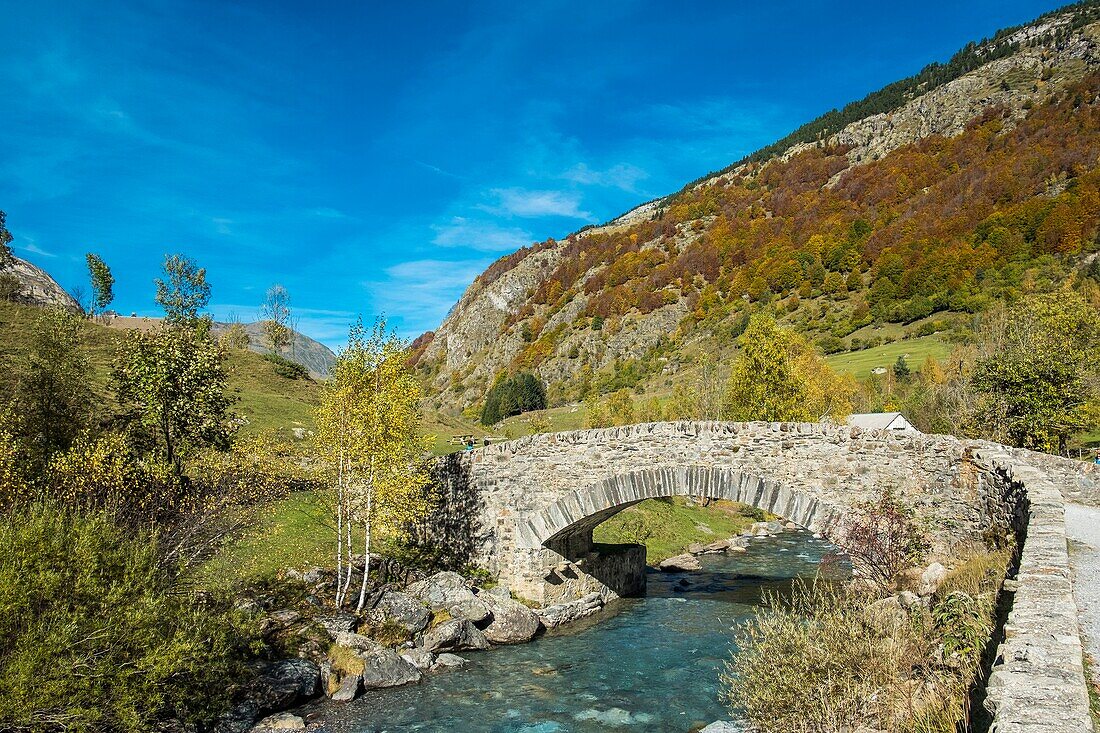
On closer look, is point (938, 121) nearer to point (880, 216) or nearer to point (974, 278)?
point (880, 216)

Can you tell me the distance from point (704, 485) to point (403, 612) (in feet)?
30.5

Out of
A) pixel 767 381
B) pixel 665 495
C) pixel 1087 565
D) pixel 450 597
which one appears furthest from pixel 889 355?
pixel 1087 565

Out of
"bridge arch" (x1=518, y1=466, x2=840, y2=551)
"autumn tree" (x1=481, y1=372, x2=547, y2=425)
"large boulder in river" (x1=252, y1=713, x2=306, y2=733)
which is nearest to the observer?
"large boulder in river" (x1=252, y1=713, x2=306, y2=733)

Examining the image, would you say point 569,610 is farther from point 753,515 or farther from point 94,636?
point 753,515

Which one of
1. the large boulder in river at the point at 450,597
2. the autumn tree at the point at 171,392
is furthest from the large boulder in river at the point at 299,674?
the autumn tree at the point at 171,392

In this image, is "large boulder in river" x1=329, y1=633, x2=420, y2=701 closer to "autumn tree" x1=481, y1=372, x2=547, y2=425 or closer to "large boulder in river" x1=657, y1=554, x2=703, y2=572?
"large boulder in river" x1=657, y1=554, x2=703, y2=572

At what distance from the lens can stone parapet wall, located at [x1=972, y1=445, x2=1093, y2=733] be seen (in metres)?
4.41

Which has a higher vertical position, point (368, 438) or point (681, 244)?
point (681, 244)

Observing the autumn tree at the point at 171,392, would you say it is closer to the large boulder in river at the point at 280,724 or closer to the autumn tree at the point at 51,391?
the autumn tree at the point at 51,391

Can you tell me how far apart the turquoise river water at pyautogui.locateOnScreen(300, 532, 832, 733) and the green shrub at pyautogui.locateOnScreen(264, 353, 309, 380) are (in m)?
39.0

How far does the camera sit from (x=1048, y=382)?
3002cm

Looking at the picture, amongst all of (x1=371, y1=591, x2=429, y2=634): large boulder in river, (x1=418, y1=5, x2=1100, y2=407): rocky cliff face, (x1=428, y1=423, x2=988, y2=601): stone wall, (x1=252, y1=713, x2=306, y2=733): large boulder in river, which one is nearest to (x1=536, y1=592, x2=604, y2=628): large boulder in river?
(x1=428, y1=423, x2=988, y2=601): stone wall

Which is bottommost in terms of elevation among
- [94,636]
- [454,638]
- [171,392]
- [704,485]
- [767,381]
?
[454,638]

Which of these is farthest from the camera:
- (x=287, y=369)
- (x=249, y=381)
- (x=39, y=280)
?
(x=39, y=280)
